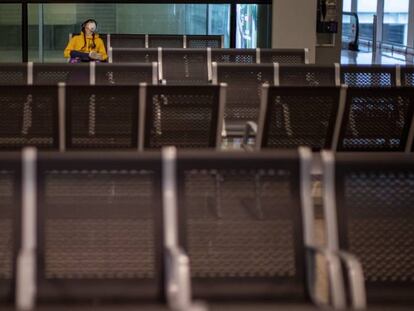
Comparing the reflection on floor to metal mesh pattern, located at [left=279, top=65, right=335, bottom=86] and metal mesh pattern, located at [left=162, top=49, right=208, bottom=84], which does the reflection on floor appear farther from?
metal mesh pattern, located at [left=279, top=65, right=335, bottom=86]

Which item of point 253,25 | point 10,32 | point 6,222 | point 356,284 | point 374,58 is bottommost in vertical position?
point 374,58

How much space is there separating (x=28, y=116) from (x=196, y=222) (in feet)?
8.70

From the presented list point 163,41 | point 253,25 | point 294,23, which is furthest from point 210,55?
point 253,25

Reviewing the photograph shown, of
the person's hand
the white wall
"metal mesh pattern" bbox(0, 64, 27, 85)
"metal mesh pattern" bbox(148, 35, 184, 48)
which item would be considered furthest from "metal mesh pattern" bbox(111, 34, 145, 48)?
"metal mesh pattern" bbox(0, 64, 27, 85)

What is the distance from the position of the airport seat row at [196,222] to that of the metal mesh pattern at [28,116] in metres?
2.20

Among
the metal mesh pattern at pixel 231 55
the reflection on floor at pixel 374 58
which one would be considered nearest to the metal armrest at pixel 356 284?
the metal mesh pattern at pixel 231 55

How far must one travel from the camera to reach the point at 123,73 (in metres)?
7.45

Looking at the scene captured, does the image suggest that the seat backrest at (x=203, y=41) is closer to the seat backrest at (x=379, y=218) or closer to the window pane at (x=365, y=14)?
the seat backrest at (x=379, y=218)

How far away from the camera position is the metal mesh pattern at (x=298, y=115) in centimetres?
582

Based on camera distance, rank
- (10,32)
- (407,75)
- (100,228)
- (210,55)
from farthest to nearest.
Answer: (10,32) < (210,55) < (407,75) < (100,228)

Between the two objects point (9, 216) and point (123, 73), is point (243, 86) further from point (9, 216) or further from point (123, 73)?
point (9, 216)

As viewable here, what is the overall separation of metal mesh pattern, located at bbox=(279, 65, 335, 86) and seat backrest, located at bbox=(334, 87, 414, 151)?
1.55m

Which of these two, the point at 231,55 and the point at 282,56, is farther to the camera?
the point at 282,56

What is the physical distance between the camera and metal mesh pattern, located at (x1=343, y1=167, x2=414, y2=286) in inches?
138
